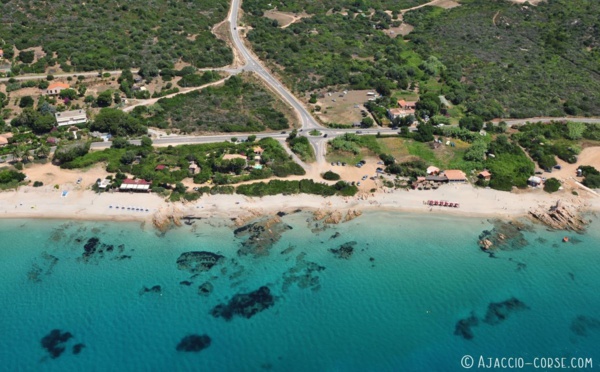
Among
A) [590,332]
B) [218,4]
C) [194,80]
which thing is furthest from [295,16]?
[590,332]

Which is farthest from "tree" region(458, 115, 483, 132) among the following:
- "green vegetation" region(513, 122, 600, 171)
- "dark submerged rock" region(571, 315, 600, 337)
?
"dark submerged rock" region(571, 315, 600, 337)

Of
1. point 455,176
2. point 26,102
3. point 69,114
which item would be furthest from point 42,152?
point 455,176

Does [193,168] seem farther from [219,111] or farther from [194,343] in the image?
[194,343]

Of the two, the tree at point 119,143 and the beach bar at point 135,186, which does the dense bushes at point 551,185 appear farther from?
the tree at point 119,143

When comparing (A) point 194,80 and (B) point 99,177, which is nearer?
(B) point 99,177

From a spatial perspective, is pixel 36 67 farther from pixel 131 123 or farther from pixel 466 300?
pixel 466 300

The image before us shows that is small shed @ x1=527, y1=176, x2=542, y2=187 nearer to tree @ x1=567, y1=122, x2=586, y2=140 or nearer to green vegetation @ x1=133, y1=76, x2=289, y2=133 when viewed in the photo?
tree @ x1=567, y1=122, x2=586, y2=140
